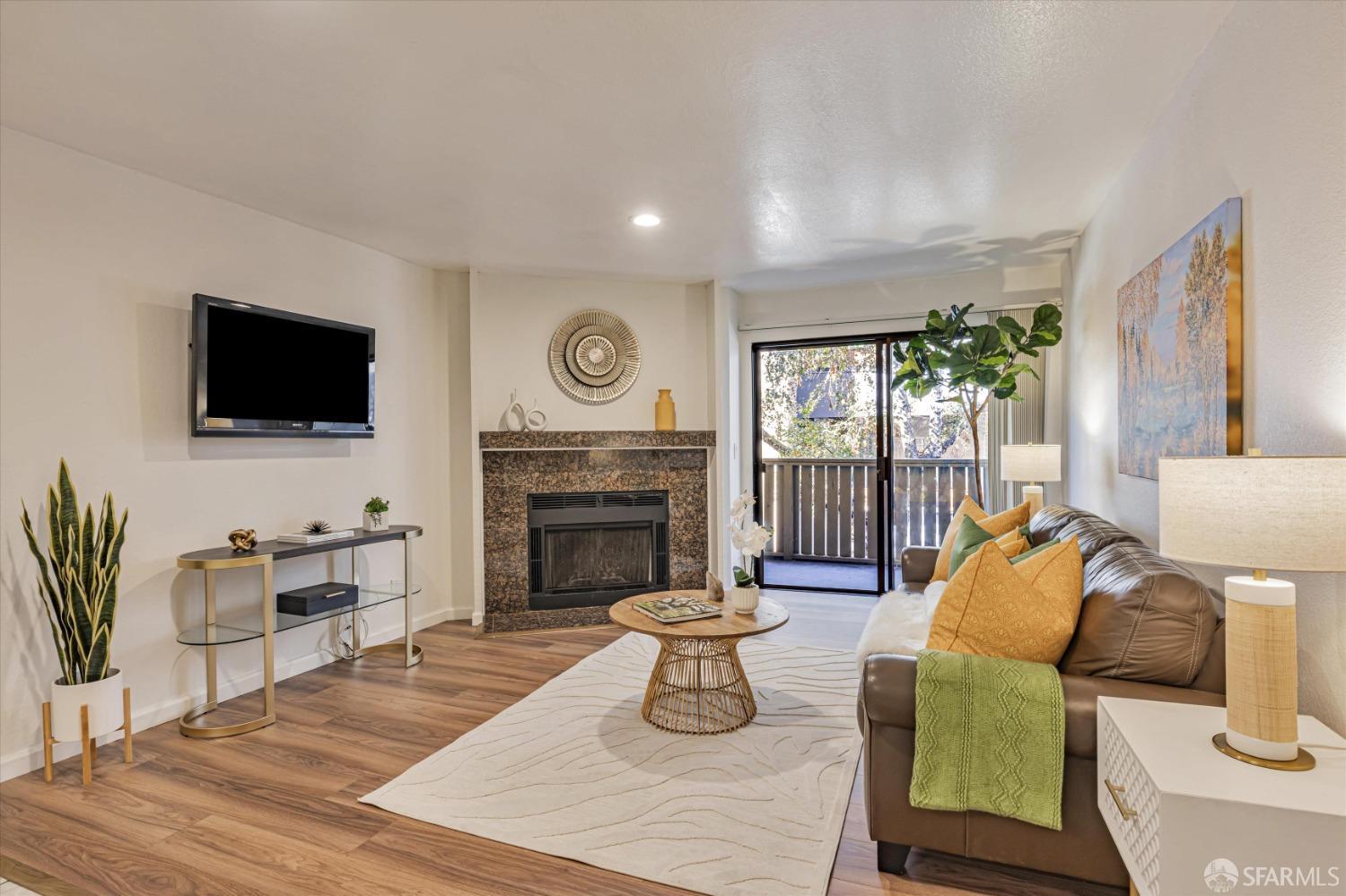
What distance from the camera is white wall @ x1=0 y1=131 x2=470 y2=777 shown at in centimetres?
263

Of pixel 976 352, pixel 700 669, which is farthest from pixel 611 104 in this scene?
pixel 976 352

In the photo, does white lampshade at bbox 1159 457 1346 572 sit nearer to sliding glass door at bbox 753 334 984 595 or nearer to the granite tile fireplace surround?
the granite tile fireplace surround

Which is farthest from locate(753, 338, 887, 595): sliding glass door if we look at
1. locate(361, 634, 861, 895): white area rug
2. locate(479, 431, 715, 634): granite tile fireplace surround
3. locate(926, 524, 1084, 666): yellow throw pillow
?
locate(926, 524, 1084, 666): yellow throw pillow

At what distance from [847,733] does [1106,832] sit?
4.01ft

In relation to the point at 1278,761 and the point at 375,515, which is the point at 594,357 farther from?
the point at 1278,761

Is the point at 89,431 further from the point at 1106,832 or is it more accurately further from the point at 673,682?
the point at 1106,832

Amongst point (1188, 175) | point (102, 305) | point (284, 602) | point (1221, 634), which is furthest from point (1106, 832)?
point (102, 305)

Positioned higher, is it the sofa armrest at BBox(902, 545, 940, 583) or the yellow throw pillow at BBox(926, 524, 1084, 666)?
the yellow throw pillow at BBox(926, 524, 1084, 666)

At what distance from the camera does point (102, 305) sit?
114 inches

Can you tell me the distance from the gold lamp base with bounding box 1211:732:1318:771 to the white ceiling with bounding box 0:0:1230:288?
197cm

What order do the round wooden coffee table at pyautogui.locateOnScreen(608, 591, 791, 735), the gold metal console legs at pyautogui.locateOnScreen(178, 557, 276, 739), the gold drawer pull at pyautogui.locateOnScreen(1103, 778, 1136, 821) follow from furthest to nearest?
the gold metal console legs at pyautogui.locateOnScreen(178, 557, 276, 739), the round wooden coffee table at pyautogui.locateOnScreen(608, 591, 791, 735), the gold drawer pull at pyautogui.locateOnScreen(1103, 778, 1136, 821)

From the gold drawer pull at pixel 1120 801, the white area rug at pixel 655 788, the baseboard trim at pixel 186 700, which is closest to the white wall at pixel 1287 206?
the gold drawer pull at pixel 1120 801

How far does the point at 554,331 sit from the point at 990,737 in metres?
4.01

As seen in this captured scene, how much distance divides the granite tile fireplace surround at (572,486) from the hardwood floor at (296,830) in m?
1.38
